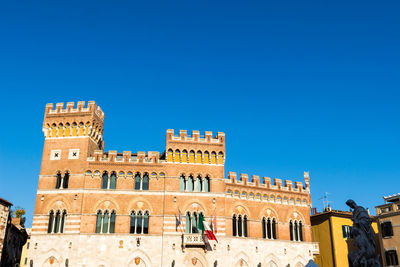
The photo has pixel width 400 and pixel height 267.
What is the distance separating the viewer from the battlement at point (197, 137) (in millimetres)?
41812

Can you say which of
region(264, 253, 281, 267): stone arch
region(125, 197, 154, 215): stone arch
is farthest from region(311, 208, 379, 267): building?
region(125, 197, 154, 215): stone arch

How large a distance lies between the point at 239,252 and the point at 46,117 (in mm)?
24842

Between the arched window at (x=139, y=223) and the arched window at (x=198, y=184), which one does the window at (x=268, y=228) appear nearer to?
the arched window at (x=198, y=184)

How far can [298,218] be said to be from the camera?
45.4 meters

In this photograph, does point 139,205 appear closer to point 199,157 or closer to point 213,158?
point 199,157

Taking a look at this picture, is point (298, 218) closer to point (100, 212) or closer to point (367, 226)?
point (100, 212)

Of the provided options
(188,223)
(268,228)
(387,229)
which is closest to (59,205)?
(188,223)

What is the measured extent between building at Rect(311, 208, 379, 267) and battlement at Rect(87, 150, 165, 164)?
21413 mm

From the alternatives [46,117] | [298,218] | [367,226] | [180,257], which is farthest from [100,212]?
[367,226]

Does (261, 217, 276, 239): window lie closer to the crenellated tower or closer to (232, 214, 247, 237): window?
(232, 214, 247, 237): window

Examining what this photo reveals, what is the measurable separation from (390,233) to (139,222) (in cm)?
2827

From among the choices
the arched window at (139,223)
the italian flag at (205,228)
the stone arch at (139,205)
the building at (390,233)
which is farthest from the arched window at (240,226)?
the building at (390,233)

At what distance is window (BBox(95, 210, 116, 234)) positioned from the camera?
1483 inches

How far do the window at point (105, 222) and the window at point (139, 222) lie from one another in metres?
1.82
